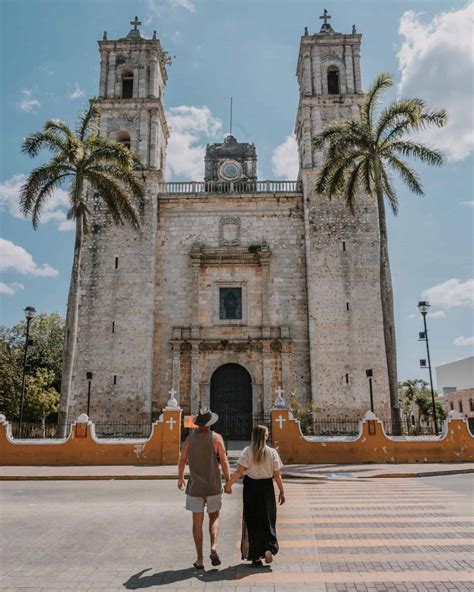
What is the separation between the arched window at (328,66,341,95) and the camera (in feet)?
90.0

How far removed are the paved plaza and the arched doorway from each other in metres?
13.4

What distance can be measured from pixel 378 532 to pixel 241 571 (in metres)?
2.22

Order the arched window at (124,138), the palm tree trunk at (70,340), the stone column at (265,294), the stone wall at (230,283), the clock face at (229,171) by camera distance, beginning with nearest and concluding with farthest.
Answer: the palm tree trunk at (70,340) → the stone wall at (230,283) → the stone column at (265,294) → the arched window at (124,138) → the clock face at (229,171)

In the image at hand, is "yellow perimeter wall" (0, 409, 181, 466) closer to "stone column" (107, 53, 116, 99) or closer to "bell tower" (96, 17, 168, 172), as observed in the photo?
"bell tower" (96, 17, 168, 172)

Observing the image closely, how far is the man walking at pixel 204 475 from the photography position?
506 cm

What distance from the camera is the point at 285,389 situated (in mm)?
22797

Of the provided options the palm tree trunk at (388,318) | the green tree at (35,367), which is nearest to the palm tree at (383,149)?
the palm tree trunk at (388,318)

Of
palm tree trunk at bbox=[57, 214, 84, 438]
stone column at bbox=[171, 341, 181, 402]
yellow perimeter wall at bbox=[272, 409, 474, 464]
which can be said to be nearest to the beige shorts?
yellow perimeter wall at bbox=[272, 409, 474, 464]

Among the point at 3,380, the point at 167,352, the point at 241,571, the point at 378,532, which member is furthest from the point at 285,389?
the point at 241,571

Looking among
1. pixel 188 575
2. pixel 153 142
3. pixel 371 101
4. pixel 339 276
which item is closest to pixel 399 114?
pixel 371 101

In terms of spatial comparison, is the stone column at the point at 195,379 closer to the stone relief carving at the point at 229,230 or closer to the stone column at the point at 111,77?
the stone relief carving at the point at 229,230

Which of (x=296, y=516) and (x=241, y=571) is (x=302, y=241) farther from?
(x=241, y=571)

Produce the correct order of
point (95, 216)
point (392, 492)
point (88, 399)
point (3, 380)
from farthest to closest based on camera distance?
point (3, 380) < point (95, 216) < point (88, 399) < point (392, 492)

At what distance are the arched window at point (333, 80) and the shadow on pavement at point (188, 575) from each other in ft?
87.4
